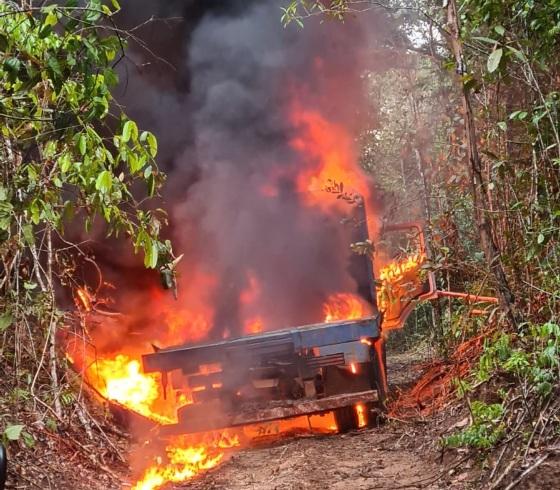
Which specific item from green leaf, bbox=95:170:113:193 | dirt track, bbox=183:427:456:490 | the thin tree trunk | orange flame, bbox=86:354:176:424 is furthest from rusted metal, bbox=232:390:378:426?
green leaf, bbox=95:170:113:193

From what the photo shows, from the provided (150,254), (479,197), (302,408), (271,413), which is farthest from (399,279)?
(150,254)

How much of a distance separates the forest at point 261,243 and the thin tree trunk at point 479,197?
0.8 inches

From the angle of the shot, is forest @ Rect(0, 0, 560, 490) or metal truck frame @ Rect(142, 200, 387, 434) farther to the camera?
metal truck frame @ Rect(142, 200, 387, 434)

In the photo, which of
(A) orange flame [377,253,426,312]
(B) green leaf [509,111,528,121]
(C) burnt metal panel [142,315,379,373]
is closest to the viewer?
(B) green leaf [509,111,528,121]

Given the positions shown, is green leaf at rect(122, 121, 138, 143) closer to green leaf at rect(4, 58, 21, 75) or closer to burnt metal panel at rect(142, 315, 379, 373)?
green leaf at rect(4, 58, 21, 75)

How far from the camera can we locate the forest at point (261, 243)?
127 inches

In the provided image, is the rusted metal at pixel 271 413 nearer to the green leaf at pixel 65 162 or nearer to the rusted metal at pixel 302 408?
the rusted metal at pixel 302 408

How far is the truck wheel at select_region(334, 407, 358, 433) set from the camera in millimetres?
6328

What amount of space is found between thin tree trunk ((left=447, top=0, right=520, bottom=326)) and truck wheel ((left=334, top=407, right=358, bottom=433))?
255 cm

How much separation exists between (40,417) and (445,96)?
8930 mm

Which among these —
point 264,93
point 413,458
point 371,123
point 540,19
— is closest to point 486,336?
point 413,458

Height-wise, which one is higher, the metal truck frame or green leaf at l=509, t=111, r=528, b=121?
green leaf at l=509, t=111, r=528, b=121

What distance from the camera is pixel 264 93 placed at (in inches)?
371

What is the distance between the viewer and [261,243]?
841 cm
